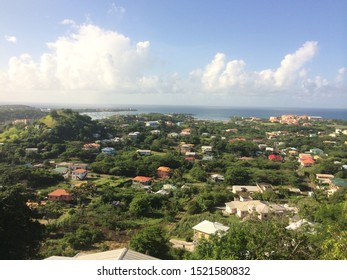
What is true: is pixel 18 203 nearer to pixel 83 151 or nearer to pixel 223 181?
pixel 223 181

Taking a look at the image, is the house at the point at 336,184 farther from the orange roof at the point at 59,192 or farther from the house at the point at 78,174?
the house at the point at 78,174

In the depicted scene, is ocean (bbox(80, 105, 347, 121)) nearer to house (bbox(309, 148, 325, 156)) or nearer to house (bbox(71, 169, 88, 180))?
house (bbox(309, 148, 325, 156))

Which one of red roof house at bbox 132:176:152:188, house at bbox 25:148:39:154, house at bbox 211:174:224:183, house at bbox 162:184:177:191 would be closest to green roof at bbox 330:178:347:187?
house at bbox 211:174:224:183

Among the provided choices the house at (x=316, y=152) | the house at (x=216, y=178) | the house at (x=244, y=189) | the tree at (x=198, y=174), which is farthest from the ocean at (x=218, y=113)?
the house at (x=244, y=189)


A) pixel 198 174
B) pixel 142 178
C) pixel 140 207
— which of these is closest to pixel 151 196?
pixel 140 207

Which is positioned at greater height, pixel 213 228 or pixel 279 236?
pixel 279 236
